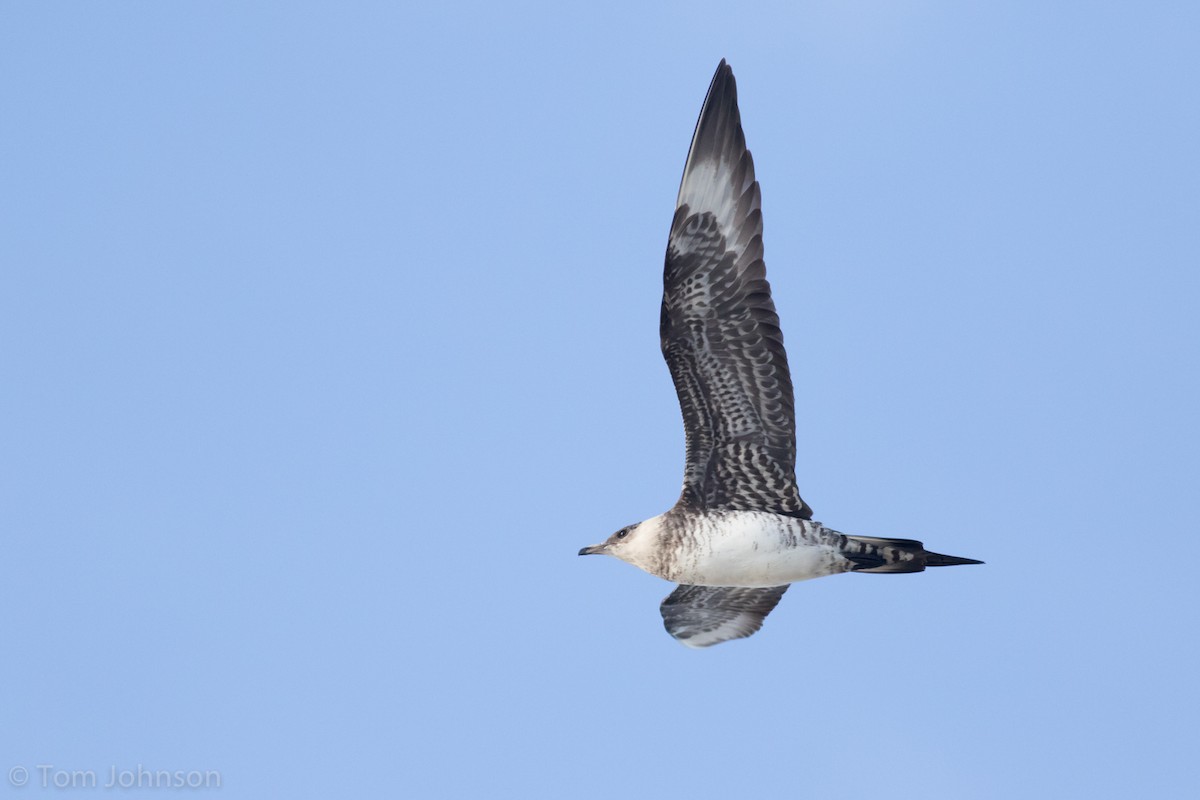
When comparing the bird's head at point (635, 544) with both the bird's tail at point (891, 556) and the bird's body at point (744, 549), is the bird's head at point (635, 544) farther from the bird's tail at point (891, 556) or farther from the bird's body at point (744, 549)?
the bird's tail at point (891, 556)

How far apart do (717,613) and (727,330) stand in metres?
3.38

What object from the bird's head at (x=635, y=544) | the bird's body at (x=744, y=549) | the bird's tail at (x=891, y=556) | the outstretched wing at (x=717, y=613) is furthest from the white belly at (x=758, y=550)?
the outstretched wing at (x=717, y=613)

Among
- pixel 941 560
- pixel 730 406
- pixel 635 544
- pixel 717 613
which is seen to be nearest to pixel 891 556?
pixel 941 560

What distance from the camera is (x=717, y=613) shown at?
14.0 metres

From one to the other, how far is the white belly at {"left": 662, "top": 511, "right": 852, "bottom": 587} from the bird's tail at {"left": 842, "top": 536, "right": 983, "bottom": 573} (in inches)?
5.3

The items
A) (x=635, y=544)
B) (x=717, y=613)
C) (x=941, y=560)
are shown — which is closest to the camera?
(x=941, y=560)

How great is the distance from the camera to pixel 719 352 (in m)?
12.3

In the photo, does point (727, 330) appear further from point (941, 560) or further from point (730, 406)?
point (941, 560)

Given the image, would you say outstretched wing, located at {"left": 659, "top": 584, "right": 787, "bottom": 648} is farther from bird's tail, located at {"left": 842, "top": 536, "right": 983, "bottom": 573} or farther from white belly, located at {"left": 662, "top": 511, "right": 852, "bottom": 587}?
bird's tail, located at {"left": 842, "top": 536, "right": 983, "bottom": 573}

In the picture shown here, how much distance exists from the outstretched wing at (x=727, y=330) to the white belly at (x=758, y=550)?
226mm

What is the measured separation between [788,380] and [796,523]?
4.61 ft

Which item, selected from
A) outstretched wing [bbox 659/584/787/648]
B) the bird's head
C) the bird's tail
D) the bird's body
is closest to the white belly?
the bird's body

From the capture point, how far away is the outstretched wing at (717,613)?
45.6 feet

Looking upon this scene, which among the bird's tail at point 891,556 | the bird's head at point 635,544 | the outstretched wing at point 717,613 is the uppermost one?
the bird's head at point 635,544
